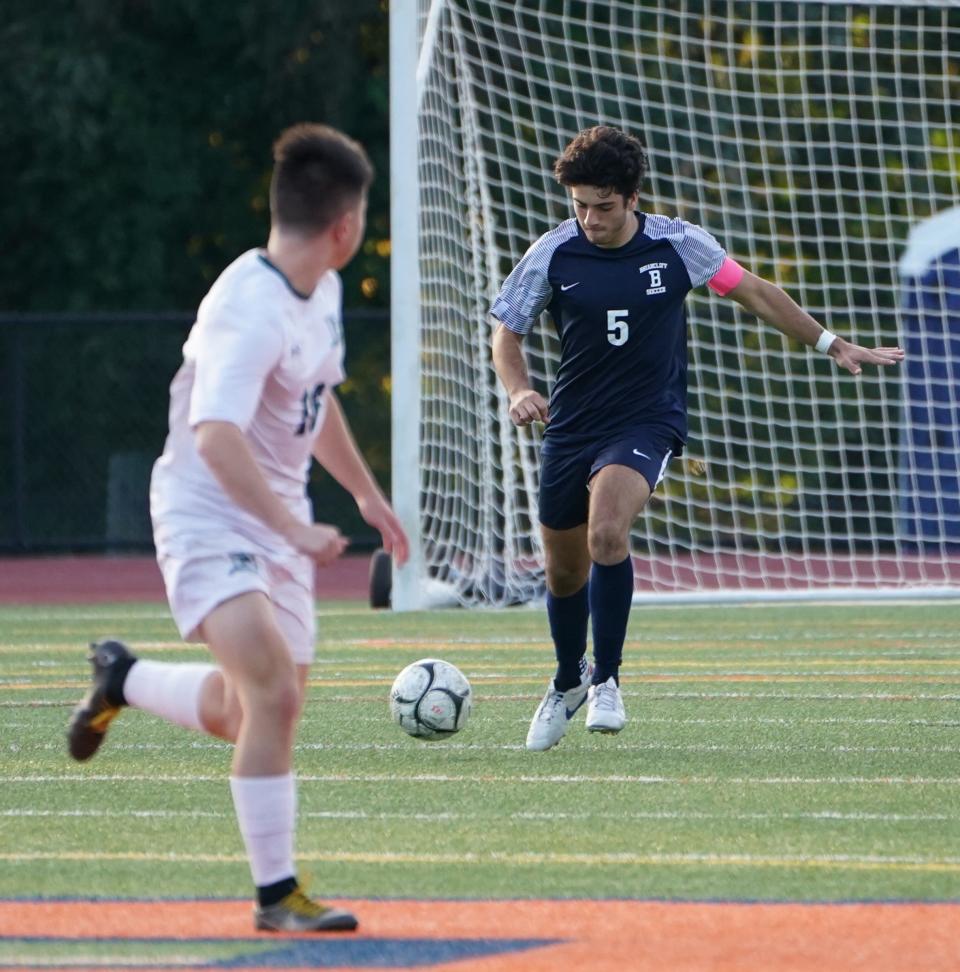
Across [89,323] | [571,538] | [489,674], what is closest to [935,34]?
[89,323]

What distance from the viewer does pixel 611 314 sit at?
7363 millimetres

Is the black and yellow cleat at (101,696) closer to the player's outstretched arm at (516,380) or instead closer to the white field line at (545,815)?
the white field line at (545,815)

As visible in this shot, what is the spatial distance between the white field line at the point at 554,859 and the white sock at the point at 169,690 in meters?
0.33

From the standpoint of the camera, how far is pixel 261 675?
4.21 meters

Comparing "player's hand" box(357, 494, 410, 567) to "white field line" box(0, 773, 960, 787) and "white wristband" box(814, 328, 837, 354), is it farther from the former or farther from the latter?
"white wristband" box(814, 328, 837, 354)

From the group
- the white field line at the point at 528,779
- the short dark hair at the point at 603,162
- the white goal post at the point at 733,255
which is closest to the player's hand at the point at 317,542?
the white field line at the point at 528,779

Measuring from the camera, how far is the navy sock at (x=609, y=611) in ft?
23.6

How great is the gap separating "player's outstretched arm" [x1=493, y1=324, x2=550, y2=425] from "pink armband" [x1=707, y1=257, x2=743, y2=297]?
0.71m

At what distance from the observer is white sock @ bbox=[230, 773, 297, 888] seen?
13.6 feet

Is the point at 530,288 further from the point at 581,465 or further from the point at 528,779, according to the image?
the point at 528,779

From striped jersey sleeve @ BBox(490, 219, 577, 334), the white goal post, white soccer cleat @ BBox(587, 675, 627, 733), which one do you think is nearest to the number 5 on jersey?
striped jersey sleeve @ BBox(490, 219, 577, 334)

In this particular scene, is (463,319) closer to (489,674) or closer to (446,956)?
(489,674)

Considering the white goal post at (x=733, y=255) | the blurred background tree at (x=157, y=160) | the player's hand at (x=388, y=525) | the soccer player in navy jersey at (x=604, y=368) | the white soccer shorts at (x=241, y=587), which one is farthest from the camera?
the blurred background tree at (x=157, y=160)

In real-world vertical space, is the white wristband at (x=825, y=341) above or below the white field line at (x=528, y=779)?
above
